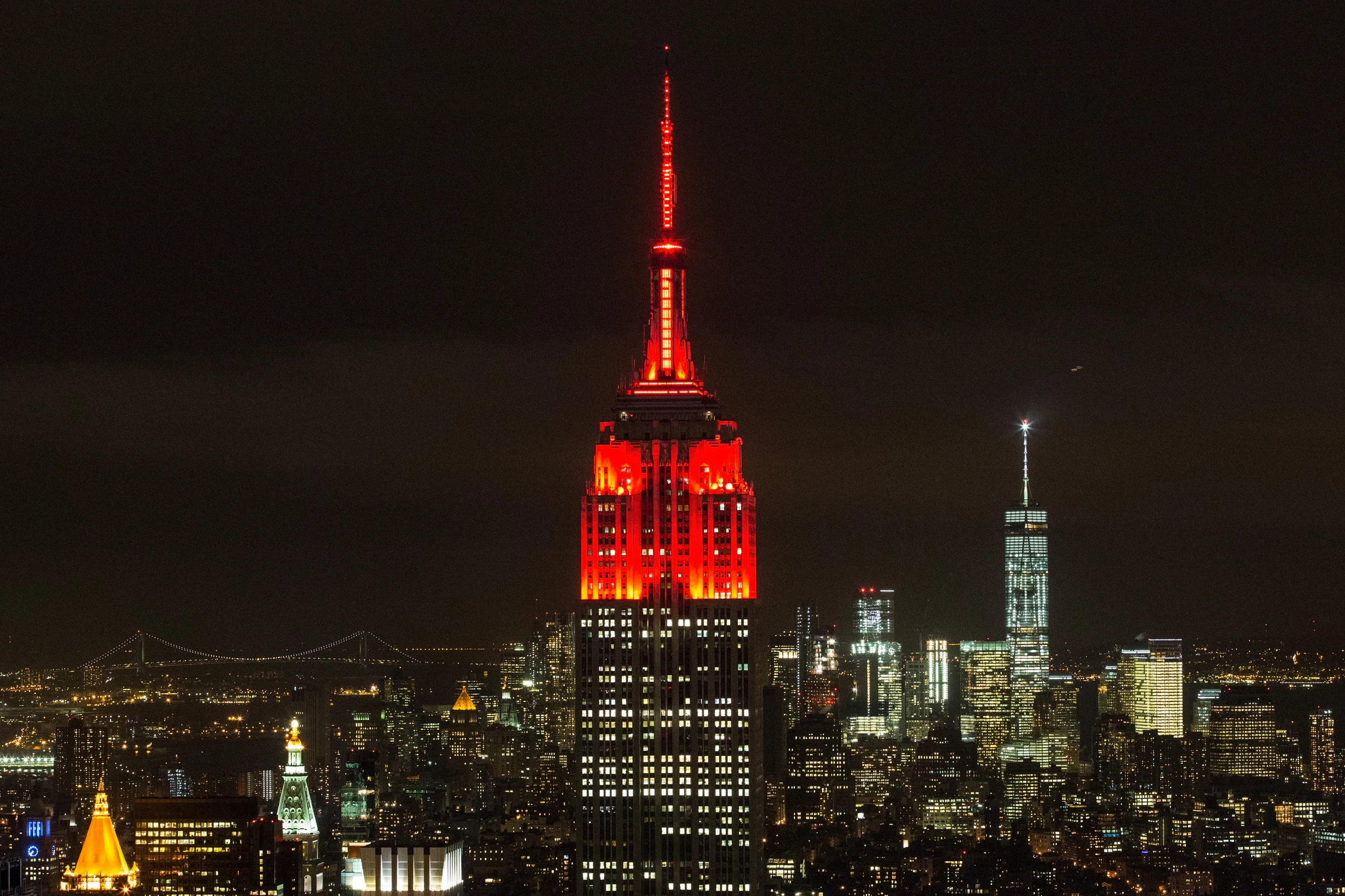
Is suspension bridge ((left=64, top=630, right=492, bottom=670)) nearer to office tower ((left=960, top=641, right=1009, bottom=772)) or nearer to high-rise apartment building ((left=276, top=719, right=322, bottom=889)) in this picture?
high-rise apartment building ((left=276, top=719, right=322, bottom=889))

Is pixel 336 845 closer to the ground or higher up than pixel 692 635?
closer to the ground

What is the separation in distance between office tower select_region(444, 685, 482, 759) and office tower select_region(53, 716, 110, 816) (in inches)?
561

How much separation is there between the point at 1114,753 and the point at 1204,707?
3454 millimetres

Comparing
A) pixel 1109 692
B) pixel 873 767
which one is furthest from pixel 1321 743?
pixel 873 767

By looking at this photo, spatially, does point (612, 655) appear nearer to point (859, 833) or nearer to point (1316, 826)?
point (859, 833)

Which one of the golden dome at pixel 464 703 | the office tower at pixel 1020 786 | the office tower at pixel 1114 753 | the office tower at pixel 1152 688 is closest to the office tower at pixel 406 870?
the golden dome at pixel 464 703

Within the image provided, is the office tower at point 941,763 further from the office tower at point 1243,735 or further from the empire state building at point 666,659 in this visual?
the empire state building at point 666,659

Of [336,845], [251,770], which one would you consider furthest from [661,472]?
[251,770]

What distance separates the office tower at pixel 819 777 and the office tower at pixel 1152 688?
31.8 feet

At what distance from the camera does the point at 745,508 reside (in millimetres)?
35812

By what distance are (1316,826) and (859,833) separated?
13196 mm

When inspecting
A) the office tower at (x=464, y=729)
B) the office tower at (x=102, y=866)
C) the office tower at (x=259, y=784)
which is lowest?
the office tower at (x=102, y=866)

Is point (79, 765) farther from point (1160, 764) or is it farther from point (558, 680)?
point (1160, 764)

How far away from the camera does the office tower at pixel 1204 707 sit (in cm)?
8056
